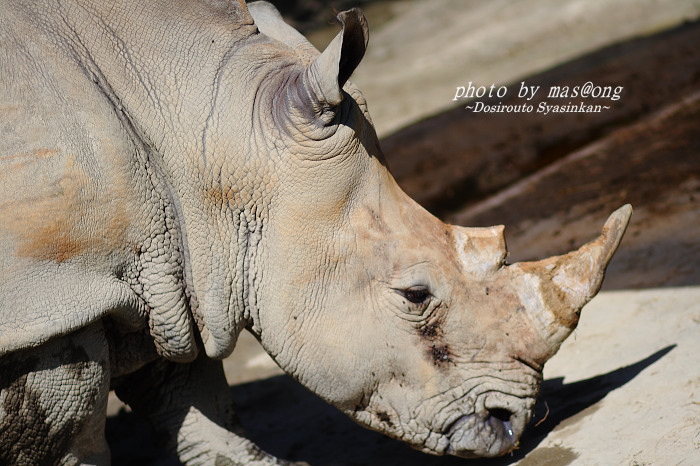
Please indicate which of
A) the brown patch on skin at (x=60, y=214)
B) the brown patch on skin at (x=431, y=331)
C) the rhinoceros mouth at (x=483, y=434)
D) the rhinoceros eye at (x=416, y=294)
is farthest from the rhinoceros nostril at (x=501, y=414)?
the brown patch on skin at (x=60, y=214)

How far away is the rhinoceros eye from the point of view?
11.6 ft

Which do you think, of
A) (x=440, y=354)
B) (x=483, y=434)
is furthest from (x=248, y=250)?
(x=483, y=434)

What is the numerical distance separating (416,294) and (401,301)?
0.06 meters

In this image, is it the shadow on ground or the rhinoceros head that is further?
the shadow on ground

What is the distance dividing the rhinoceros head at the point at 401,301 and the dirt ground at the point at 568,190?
42 cm

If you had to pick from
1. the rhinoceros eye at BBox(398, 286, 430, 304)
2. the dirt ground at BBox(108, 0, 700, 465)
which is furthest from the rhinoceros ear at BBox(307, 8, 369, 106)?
the dirt ground at BBox(108, 0, 700, 465)

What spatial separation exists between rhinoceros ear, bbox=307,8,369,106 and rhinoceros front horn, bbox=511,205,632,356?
3.30 feet

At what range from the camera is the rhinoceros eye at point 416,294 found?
11.6ft

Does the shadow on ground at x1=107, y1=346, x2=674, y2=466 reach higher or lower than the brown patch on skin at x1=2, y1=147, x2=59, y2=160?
lower

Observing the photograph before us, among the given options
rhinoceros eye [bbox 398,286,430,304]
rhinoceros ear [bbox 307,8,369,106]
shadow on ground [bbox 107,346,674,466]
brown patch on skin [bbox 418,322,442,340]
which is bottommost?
shadow on ground [bbox 107,346,674,466]

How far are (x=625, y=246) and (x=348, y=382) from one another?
278cm

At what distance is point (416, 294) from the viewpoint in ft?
Result: 11.7

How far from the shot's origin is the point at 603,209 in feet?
21.1

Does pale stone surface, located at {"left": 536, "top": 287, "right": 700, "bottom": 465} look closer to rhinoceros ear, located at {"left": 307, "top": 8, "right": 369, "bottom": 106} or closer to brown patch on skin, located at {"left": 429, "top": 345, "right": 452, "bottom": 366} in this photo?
brown patch on skin, located at {"left": 429, "top": 345, "right": 452, "bottom": 366}
